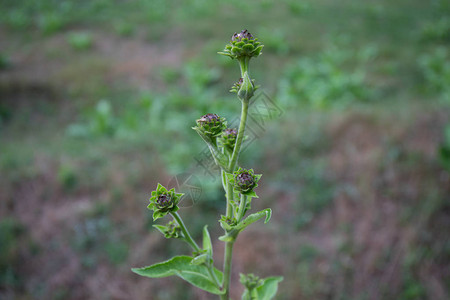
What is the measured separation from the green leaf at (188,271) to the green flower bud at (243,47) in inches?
31.2

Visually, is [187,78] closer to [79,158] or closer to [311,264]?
[79,158]

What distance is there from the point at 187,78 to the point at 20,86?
15.7 feet

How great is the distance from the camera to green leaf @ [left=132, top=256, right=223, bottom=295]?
142 cm

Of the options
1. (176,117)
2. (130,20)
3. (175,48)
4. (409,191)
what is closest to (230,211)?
(409,191)

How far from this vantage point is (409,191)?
201 inches

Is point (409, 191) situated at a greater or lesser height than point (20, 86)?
lesser

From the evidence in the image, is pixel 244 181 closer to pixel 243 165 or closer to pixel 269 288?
pixel 269 288

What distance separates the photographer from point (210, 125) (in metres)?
1.28

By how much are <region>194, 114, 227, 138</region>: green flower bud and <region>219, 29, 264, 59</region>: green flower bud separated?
0.22 meters

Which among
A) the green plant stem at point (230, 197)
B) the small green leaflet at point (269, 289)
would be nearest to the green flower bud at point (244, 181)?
the green plant stem at point (230, 197)

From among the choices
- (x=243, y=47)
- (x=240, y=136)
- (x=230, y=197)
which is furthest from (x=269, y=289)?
(x=243, y=47)

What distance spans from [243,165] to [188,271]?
473 cm

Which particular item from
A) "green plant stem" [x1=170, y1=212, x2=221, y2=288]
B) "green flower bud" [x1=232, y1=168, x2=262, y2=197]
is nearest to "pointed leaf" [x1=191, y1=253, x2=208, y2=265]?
"green plant stem" [x1=170, y1=212, x2=221, y2=288]

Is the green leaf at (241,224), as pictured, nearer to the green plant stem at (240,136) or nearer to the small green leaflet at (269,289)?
the green plant stem at (240,136)
